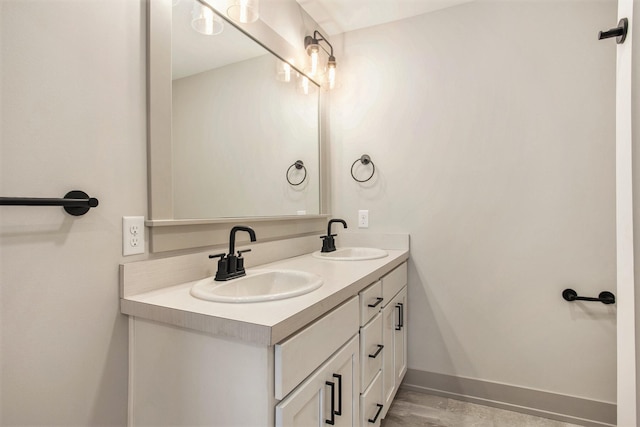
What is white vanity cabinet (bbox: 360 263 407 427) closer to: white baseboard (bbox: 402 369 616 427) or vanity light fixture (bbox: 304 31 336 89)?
white baseboard (bbox: 402 369 616 427)

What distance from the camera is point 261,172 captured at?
1.69 meters

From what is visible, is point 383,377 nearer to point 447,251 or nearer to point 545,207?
point 447,251

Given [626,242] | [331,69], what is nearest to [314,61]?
[331,69]

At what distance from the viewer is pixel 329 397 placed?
1.00 m

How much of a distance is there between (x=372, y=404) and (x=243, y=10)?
68.3 inches

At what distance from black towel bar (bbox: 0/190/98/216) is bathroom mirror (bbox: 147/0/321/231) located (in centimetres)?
20

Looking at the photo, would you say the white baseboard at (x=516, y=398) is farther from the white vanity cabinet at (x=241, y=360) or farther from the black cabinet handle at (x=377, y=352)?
the white vanity cabinet at (x=241, y=360)

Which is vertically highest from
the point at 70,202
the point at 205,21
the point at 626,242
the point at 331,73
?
the point at 331,73

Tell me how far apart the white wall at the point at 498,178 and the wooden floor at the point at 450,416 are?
17cm

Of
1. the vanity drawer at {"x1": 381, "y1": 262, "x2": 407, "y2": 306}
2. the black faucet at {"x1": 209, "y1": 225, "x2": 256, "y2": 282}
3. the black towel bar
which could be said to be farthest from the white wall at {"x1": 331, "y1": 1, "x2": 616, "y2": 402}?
the black towel bar

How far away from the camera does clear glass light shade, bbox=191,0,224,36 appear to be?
1.24m

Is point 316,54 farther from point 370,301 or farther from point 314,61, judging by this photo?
point 370,301

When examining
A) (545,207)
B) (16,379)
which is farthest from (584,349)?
(16,379)

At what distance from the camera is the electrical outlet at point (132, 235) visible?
3.24 ft
